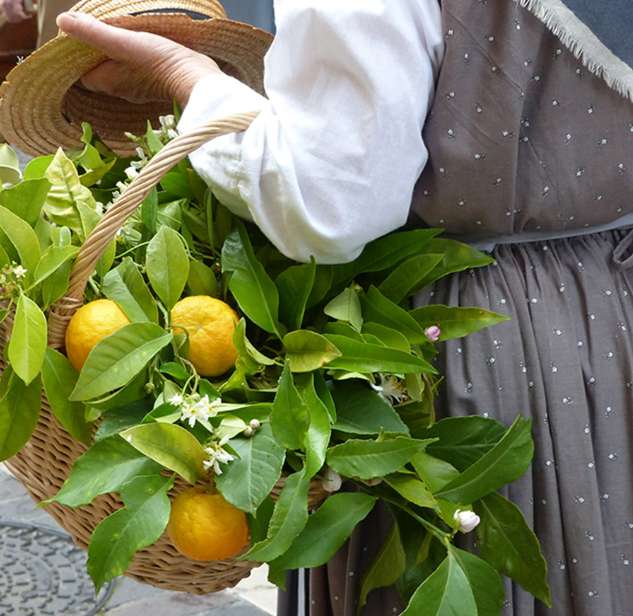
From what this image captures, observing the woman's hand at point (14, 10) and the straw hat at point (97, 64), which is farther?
the woman's hand at point (14, 10)

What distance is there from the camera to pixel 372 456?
933 mm

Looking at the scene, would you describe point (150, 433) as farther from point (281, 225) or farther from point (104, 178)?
point (104, 178)

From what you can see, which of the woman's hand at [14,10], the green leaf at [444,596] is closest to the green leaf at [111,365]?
the green leaf at [444,596]

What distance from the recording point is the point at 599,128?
1.04 m

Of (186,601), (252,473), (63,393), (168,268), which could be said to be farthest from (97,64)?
(186,601)

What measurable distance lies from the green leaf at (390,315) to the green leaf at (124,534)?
298mm

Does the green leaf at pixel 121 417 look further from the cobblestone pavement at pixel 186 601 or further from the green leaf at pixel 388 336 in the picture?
the cobblestone pavement at pixel 186 601

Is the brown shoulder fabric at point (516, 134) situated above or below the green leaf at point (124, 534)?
above

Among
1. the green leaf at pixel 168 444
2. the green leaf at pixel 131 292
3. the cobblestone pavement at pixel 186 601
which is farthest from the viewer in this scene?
the cobblestone pavement at pixel 186 601

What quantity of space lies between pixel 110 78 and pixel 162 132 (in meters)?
0.10

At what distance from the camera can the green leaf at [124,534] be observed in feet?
2.97

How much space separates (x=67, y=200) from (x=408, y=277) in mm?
355

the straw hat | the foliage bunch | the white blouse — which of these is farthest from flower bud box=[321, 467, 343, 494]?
the straw hat

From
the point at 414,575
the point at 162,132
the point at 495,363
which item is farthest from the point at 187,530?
the point at 162,132
